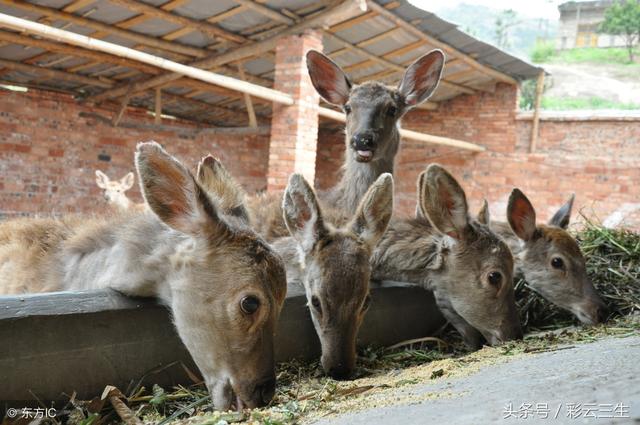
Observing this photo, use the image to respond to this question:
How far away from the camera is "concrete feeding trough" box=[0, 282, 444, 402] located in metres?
2.60

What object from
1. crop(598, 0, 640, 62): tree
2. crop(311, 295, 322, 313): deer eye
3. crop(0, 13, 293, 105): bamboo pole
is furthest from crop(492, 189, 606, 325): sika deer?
crop(598, 0, 640, 62): tree

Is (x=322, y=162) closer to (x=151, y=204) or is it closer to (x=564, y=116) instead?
(x=564, y=116)

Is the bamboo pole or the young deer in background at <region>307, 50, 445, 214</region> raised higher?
the bamboo pole

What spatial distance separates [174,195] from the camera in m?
2.80

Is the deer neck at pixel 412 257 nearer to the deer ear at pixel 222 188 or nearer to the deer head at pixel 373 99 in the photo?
the deer head at pixel 373 99

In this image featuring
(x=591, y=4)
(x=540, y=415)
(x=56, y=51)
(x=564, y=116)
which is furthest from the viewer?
(x=591, y=4)

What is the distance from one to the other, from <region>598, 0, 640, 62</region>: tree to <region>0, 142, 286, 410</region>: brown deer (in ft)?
148

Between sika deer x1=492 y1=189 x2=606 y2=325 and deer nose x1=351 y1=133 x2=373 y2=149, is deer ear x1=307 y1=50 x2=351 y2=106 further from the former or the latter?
sika deer x1=492 y1=189 x2=606 y2=325

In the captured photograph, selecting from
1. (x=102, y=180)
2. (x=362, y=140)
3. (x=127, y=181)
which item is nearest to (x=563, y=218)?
(x=362, y=140)

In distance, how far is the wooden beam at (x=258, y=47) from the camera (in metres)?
11.3

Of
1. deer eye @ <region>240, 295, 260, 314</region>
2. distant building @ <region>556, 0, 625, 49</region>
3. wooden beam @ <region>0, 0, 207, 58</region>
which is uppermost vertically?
distant building @ <region>556, 0, 625, 49</region>

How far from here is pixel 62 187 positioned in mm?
16000

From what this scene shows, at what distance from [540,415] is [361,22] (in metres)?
11.8

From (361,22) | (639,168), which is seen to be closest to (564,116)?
(639,168)
